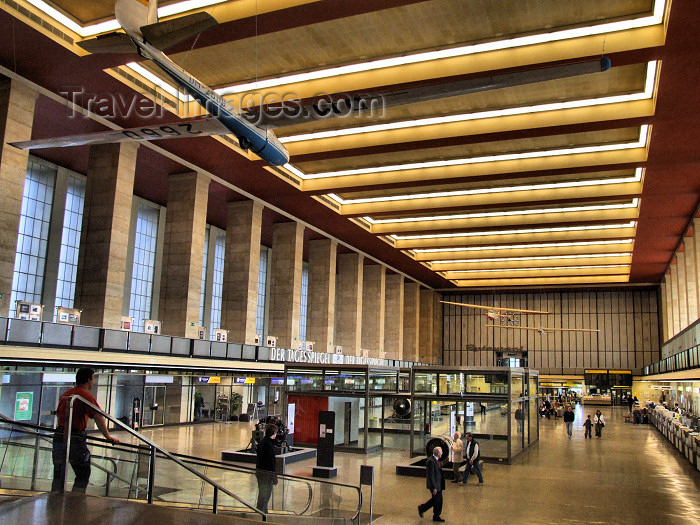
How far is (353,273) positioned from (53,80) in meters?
28.5

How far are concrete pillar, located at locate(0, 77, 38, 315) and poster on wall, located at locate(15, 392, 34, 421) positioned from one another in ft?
14.5

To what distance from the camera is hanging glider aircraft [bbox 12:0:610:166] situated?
952 centimetres

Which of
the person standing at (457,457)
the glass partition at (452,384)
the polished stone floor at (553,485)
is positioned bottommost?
the polished stone floor at (553,485)

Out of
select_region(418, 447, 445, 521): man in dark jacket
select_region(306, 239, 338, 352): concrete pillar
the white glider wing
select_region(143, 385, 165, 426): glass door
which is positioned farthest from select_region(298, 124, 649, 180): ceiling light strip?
select_region(418, 447, 445, 521): man in dark jacket

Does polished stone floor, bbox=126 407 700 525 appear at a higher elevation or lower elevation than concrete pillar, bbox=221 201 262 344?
lower

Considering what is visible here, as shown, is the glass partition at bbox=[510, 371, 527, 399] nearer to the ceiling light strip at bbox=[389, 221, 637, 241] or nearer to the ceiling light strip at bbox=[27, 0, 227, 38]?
the ceiling light strip at bbox=[27, 0, 227, 38]

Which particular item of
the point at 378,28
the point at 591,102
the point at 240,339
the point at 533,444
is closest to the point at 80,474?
the point at 378,28

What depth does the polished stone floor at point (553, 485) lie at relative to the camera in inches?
490

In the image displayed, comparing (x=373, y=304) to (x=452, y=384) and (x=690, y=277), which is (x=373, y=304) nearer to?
(x=690, y=277)

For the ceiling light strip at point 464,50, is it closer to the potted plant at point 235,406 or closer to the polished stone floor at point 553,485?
the polished stone floor at point 553,485

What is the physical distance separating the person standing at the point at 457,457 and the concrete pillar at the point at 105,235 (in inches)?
528

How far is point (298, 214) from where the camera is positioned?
3512 centimetres

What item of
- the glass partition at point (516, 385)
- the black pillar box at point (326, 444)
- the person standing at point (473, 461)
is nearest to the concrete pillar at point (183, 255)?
the black pillar box at point (326, 444)

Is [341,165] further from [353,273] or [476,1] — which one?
[353,273]
